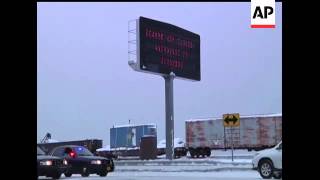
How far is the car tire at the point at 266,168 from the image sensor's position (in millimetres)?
20531

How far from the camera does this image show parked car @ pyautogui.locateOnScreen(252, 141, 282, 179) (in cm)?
2030

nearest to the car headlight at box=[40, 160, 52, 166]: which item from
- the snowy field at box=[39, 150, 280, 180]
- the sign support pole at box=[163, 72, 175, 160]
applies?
the snowy field at box=[39, 150, 280, 180]

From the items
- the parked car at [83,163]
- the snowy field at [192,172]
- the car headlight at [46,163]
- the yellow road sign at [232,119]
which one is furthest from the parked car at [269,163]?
the yellow road sign at [232,119]

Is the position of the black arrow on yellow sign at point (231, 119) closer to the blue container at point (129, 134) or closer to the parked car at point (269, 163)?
the parked car at point (269, 163)

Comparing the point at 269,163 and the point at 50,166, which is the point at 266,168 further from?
the point at 50,166

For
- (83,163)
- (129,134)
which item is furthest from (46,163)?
(129,134)

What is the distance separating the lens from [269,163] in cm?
2062

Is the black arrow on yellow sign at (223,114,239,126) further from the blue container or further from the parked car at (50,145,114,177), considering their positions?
the blue container

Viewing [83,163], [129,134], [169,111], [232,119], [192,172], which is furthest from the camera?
[129,134]

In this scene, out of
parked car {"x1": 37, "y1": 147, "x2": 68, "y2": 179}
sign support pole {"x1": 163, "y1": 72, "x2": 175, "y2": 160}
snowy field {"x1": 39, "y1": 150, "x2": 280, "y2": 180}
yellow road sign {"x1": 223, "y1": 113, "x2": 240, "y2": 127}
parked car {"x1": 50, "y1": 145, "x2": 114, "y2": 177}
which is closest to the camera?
parked car {"x1": 37, "y1": 147, "x2": 68, "y2": 179}

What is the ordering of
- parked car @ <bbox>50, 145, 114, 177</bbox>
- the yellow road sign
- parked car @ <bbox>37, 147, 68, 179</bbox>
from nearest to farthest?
parked car @ <bbox>37, 147, 68, 179</bbox>
parked car @ <bbox>50, 145, 114, 177</bbox>
the yellow road sign

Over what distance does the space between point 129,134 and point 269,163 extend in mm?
40388
